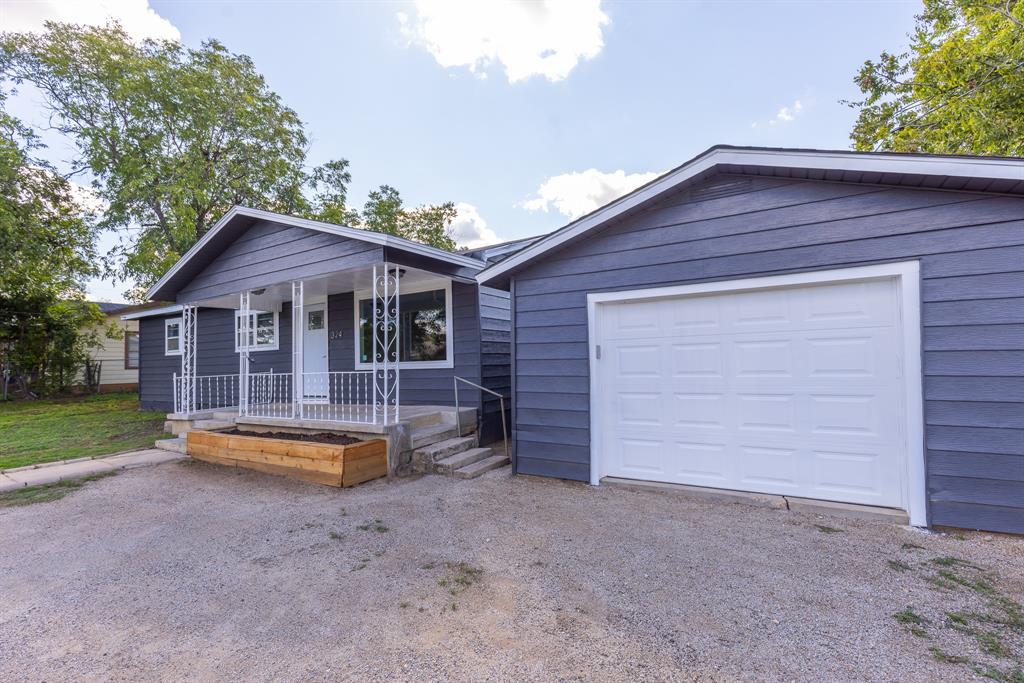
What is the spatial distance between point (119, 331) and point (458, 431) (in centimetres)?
1664

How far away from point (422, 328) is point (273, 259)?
2.39 m

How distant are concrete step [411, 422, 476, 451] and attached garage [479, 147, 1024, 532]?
1.28 metres

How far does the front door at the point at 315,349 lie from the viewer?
335 inches

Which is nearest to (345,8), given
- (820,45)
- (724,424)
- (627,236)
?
(627,236)

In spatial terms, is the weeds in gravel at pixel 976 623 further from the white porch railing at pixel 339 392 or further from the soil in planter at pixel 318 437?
the white porch railing at pixel 339 392

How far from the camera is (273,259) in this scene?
6684 millimetres

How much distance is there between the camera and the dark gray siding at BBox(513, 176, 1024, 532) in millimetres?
3268

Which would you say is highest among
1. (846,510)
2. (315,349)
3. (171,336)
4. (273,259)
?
(273,259)

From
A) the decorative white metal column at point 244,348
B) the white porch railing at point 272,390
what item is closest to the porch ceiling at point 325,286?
the decorative white metal column at point 244,348

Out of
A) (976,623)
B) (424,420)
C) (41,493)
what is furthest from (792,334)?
(41,493)

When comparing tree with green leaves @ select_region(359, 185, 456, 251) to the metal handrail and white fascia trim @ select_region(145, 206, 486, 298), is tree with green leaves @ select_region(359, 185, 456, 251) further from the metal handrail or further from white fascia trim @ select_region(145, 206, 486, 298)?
the metal handrail

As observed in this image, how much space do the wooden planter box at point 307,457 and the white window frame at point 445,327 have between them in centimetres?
203

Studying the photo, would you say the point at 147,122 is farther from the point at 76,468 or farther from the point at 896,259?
the point at 896,259

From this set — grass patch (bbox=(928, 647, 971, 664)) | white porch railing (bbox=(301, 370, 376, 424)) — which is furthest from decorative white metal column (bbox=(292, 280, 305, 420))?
grass patch (bbox=(928, 647, 971, 664))
